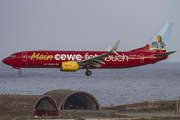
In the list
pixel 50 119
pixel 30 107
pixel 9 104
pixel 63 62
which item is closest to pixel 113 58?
pixel 63 62

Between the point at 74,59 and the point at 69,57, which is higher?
the point at 69,57

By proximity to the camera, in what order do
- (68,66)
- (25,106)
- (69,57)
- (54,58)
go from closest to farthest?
1. (68,66)
2. (54,58)
3. (69,57)
4. (25,106)

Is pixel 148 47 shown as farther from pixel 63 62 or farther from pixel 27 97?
pixel 27 97

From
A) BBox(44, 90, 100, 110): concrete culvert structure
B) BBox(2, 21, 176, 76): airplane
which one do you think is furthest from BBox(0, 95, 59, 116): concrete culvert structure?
BBox(44, 90, 100, 110): concrete culvert structure

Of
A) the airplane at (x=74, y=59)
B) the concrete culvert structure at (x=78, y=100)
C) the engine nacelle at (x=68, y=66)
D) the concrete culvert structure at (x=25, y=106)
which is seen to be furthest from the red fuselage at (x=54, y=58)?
the concrete culvert structure at (x=78, y=100)

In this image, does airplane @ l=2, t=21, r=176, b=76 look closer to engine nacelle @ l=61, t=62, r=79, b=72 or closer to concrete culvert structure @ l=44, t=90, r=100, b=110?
engine nacelle @ l=61, t=62, r=79, b=72

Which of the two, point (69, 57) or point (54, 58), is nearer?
point (54, 58)

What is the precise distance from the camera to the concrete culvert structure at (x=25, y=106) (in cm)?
7975

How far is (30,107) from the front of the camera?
262 feet

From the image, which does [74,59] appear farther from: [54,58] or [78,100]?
[78,100]

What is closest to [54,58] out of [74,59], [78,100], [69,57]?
[69,57]

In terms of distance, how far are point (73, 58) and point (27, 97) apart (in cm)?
2477

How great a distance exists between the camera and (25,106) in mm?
80188

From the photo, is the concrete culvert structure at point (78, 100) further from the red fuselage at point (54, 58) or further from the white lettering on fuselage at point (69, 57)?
the white lettering on fuselage at point (69, 57)
